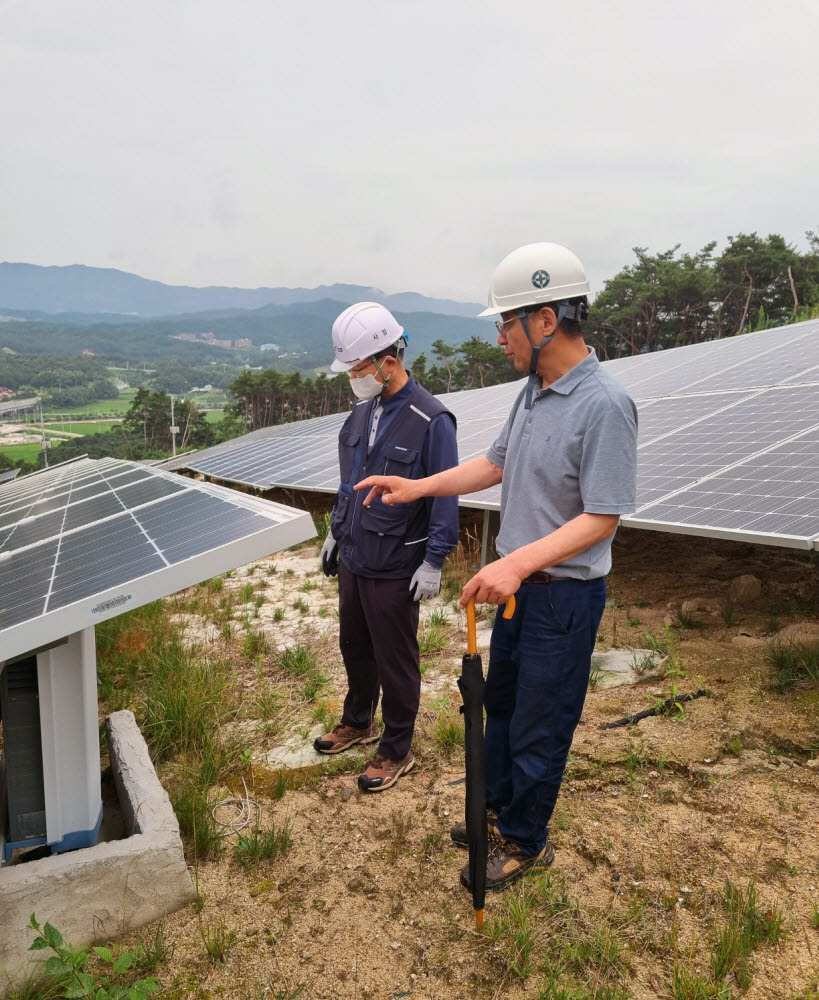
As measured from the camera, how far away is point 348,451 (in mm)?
3791

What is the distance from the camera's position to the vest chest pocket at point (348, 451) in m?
3.75

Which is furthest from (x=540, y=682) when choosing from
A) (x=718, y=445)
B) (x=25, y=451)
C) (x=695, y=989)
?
(x=25, y=451)

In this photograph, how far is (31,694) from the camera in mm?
2971

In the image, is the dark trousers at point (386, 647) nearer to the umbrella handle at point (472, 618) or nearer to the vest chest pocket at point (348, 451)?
the vest chest pocket at point (348, 451)

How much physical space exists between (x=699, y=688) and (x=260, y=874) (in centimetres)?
294

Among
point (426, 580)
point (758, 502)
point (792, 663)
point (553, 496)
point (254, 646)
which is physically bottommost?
point (254, 646)

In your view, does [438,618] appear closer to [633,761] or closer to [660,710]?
[660,710]

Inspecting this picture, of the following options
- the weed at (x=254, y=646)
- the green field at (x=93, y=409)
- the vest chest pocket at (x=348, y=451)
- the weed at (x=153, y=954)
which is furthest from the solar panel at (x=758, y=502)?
the green field at (x=93, y=409)

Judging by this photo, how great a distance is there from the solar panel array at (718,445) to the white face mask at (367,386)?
2.39 meters

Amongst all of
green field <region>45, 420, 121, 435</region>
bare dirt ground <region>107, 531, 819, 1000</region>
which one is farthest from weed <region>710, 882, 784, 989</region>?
green field <region>45, 420, 121, 435</region>

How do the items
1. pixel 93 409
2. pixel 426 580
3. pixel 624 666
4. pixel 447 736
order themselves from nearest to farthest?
1. pixel 426 580
2. pixel 447 736
3. pixel 624 666
4. pixel 93 409

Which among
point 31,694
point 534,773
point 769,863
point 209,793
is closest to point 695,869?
point 769,863

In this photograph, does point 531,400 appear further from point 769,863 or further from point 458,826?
point 769,863

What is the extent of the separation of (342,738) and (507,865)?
1.46m
